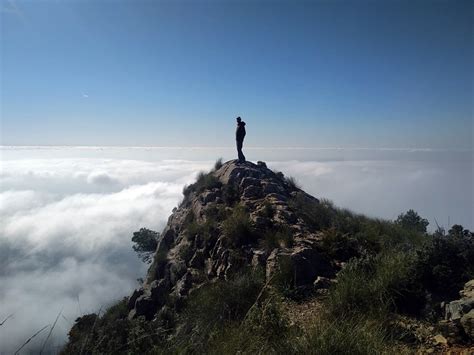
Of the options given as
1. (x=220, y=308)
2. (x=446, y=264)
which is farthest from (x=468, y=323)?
(x=220, y=308)

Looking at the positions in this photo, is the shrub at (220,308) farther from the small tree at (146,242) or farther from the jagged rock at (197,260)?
the small tree at (146,242)

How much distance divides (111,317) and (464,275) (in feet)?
44.3

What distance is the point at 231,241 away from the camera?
11.1m

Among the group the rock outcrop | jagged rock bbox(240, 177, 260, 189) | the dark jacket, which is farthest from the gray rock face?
the dark jacket

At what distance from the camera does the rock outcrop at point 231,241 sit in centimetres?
884

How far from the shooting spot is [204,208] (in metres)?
14.8

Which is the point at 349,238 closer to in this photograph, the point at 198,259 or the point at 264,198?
the point at 264,198

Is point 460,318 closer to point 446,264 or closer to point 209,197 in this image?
point 446,264

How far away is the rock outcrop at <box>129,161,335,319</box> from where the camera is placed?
8844 millimetres

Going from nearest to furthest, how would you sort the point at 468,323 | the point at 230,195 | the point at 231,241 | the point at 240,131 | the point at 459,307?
1. the point at 468,323
2. the point at 459,307
3. the point at 231,241
4. the point at 230,195
5. the point at 240,131

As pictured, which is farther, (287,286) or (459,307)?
(287,286)

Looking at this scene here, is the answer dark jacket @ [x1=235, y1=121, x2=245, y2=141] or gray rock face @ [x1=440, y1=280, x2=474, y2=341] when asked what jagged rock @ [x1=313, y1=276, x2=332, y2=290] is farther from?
dark jacket @ [x1=235, y1=121, x2=245, y2=141]

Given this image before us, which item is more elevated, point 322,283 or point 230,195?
point 230,195

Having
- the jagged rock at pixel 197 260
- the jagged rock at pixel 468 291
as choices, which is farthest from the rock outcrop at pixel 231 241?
Result: the jagged rock at pixel 468 291
